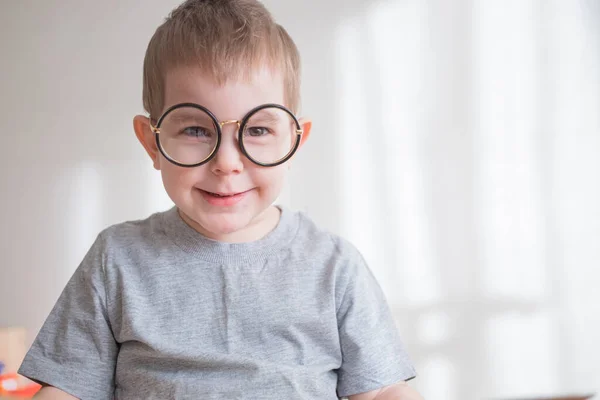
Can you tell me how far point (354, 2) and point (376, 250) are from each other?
2.85 ft

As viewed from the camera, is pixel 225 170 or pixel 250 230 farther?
pixel 250 230

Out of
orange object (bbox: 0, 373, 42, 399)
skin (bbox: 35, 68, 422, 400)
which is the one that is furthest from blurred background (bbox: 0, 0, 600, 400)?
skin (bbox: 35, 68, 422, 400)

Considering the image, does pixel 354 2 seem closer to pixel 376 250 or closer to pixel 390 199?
pixel 390 199

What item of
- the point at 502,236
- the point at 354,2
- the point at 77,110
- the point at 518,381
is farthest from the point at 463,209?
the point at 77,110

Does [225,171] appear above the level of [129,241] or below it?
above

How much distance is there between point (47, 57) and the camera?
2.40 metres

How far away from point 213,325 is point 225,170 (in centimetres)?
24

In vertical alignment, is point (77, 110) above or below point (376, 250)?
above

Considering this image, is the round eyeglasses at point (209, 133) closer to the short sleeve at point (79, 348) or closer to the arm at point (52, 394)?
the short sleeve at point (79, 348)

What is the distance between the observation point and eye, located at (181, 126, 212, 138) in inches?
38.9

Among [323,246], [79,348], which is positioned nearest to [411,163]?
[323,246]

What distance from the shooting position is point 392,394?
3.48 ft

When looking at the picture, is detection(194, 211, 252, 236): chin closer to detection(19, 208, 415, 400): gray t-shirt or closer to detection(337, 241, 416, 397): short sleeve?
detection(19, 208, 415, 400): gray t-shirt

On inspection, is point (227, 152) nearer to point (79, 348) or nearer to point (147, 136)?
point (147, 136)
